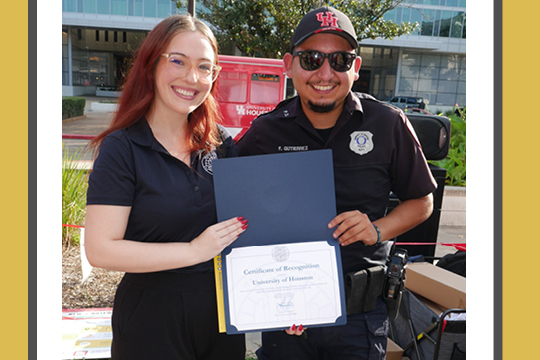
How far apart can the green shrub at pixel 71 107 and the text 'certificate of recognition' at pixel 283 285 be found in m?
19.4

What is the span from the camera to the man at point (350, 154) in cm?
197

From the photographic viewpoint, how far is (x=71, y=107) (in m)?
20.0

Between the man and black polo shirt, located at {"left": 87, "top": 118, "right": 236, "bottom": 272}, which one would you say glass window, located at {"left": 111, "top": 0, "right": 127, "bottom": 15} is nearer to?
the man

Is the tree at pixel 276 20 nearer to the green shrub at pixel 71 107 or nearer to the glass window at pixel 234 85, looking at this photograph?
the glass window at pixel 234 85

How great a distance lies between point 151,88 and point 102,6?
36.1 m

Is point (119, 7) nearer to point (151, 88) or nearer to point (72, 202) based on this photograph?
point (72, 202)

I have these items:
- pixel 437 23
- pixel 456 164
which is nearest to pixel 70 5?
pixel 437 23

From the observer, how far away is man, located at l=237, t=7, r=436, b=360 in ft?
6.46

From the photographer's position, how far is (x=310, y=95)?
2.01 m

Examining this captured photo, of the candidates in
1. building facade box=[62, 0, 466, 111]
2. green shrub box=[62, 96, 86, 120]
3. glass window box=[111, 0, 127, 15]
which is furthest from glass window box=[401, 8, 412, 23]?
green shrub box=[62, 96, 86, 120]

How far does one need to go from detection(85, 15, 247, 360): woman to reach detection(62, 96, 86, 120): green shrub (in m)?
19.0

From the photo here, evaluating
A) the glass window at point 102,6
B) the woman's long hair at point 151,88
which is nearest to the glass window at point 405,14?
the glass window at point 102,6

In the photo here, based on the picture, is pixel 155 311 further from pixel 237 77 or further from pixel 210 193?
pixel 237 77
